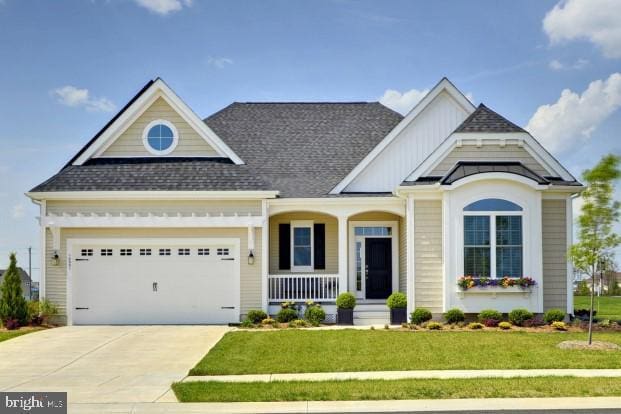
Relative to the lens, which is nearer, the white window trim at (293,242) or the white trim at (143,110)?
the white trim at (143,110)

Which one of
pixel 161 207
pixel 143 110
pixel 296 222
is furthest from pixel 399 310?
pixel 143 110

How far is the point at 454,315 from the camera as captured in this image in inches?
779

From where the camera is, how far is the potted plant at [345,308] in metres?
20.9

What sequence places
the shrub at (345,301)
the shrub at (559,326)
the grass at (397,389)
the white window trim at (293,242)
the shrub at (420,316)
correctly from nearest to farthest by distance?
the grass at (397,389)
the shrub at (559,326)
the shrub at (420,316)
the shrub at (345,301)
the white window trim at (293,242)

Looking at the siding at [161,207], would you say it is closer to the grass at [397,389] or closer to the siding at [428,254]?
the siding at [428,254]

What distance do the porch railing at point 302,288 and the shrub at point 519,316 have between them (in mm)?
5259

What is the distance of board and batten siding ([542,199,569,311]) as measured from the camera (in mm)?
20547

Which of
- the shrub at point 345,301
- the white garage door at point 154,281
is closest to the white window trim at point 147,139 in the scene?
the white garage door at point 154,281

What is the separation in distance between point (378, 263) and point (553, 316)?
6050 millimetres

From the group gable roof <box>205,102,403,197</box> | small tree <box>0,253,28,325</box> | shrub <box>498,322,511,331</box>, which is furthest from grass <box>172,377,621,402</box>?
gable roof <box>205,102,403,197</box>

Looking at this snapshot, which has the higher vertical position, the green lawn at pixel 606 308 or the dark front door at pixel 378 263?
the dark front door at pixel 378 263

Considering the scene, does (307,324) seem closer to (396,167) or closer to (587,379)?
(396,167)

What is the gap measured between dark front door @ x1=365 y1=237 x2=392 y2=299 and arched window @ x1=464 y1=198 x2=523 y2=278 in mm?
4030

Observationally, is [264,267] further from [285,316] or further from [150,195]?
[150,195]
